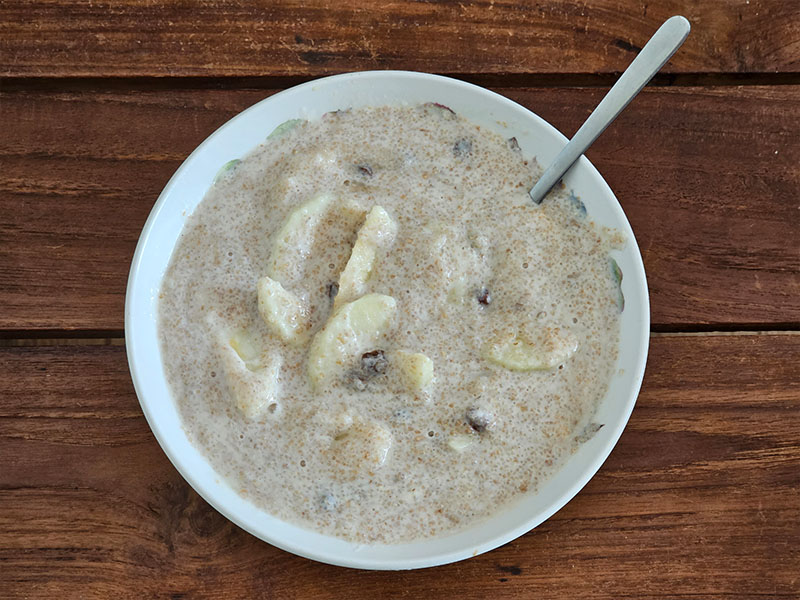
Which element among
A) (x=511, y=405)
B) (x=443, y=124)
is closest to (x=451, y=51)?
(x=443, y=124)

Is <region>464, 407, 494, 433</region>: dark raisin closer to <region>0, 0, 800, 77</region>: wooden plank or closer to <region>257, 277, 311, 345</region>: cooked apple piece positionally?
<region>257, 277, 311, 345</region>: cooked apple piece

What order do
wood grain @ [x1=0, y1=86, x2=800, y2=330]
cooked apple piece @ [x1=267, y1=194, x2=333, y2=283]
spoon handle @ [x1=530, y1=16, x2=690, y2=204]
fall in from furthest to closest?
1. wood grain @ [x1=0, y1=86, x2=800, y2=330]
2. cooked apple piece @ [x1=267, y1=194, x2=333, y2=283]
3. spoon handle @ [x1=530, y1=16, x2=690, y2=204]

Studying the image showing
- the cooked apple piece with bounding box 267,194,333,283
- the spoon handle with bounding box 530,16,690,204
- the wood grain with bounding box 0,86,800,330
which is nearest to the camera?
the spoon handle with bounding box 530,16,690,204

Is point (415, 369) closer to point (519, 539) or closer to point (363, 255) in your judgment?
point (363, 255)

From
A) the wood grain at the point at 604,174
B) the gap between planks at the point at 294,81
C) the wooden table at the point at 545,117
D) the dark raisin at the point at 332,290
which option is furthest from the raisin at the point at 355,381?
the gap between planks at the point at 294,81

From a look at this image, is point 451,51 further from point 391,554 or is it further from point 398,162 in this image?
point 391,554

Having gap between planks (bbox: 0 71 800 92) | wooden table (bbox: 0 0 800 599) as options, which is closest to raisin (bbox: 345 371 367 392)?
wooden table (bbox: 0 0 800 599)

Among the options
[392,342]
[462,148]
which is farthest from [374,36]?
[392,342]
